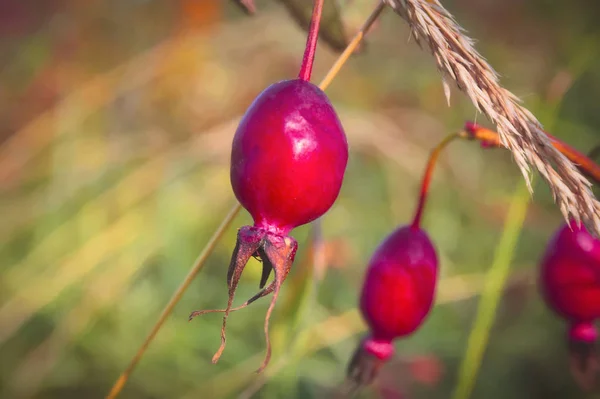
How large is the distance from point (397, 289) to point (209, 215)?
3.01 ft

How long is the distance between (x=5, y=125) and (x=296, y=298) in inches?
58.7

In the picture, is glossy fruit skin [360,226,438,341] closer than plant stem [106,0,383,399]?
No

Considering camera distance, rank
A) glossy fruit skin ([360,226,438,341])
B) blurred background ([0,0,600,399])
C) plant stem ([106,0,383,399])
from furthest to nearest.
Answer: blurred background ([0,0,600,399]), glossy fruit skin ([360,226,438,341]), plant stem ([106,0,383,399])

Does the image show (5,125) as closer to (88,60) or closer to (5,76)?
(5,76)

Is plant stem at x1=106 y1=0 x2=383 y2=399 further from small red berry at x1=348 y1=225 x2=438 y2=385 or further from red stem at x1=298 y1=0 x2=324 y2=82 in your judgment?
small red berry at x1=348 y1=225 x2=438 y2=385

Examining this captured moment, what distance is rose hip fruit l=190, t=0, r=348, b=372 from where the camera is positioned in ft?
1.02

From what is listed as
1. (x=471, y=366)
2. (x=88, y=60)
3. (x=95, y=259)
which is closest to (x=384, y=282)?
(x=471, y=366)

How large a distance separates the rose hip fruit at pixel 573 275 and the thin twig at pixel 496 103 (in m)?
0.30

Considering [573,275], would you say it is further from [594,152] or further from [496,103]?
[496,103]

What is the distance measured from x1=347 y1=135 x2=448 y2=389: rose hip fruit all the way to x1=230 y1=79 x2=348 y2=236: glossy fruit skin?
0.84 feet

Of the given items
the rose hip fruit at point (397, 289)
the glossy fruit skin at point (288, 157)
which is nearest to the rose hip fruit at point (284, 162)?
the glossy fruit skin at point (288, 157)

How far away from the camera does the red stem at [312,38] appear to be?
31 centimetres

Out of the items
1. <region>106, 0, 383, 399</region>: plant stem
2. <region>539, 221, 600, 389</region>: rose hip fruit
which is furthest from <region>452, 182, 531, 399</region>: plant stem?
<region>106, 0, 383, 399</region>: plant stem

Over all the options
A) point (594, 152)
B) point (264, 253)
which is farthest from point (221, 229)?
point (594, 152)
